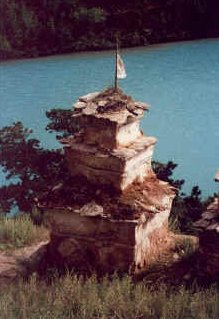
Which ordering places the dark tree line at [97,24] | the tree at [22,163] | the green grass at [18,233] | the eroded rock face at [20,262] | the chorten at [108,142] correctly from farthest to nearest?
1. the dark tree line at [97,24]
2. the tree at [22,163]
3. the green grass at [18,233]
4. the eroded rock face at [20,262]
5. the chorten at [108,142]

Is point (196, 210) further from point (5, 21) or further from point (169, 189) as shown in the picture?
point (5, 21)

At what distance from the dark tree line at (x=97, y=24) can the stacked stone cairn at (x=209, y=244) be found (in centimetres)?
1015

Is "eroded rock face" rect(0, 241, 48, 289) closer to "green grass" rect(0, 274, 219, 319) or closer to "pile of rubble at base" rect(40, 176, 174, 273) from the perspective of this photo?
"pile of rubble at base" rect(40, 176, 174, 273)

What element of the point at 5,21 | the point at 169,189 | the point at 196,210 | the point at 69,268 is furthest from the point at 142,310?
the point at 5,21

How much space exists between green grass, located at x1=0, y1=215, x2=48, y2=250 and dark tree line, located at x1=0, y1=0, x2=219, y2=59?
7370mm

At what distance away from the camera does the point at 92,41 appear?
18719mm

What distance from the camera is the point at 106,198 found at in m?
9.12

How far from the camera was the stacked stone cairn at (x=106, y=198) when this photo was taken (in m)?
8.95

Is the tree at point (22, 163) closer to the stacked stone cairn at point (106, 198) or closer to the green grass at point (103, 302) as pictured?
the stacked stone cairn at point (106, 198)

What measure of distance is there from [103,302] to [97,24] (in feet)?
40.0

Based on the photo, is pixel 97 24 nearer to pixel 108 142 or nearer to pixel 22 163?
pixel 22 163

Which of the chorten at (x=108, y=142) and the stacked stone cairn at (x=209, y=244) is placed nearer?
the stacked stone cairn at (x=209, y=244)

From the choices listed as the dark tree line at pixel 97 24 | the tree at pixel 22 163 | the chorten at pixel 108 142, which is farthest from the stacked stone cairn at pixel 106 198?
the dark tree line at pixel 97 24

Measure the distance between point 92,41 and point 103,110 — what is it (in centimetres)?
997
